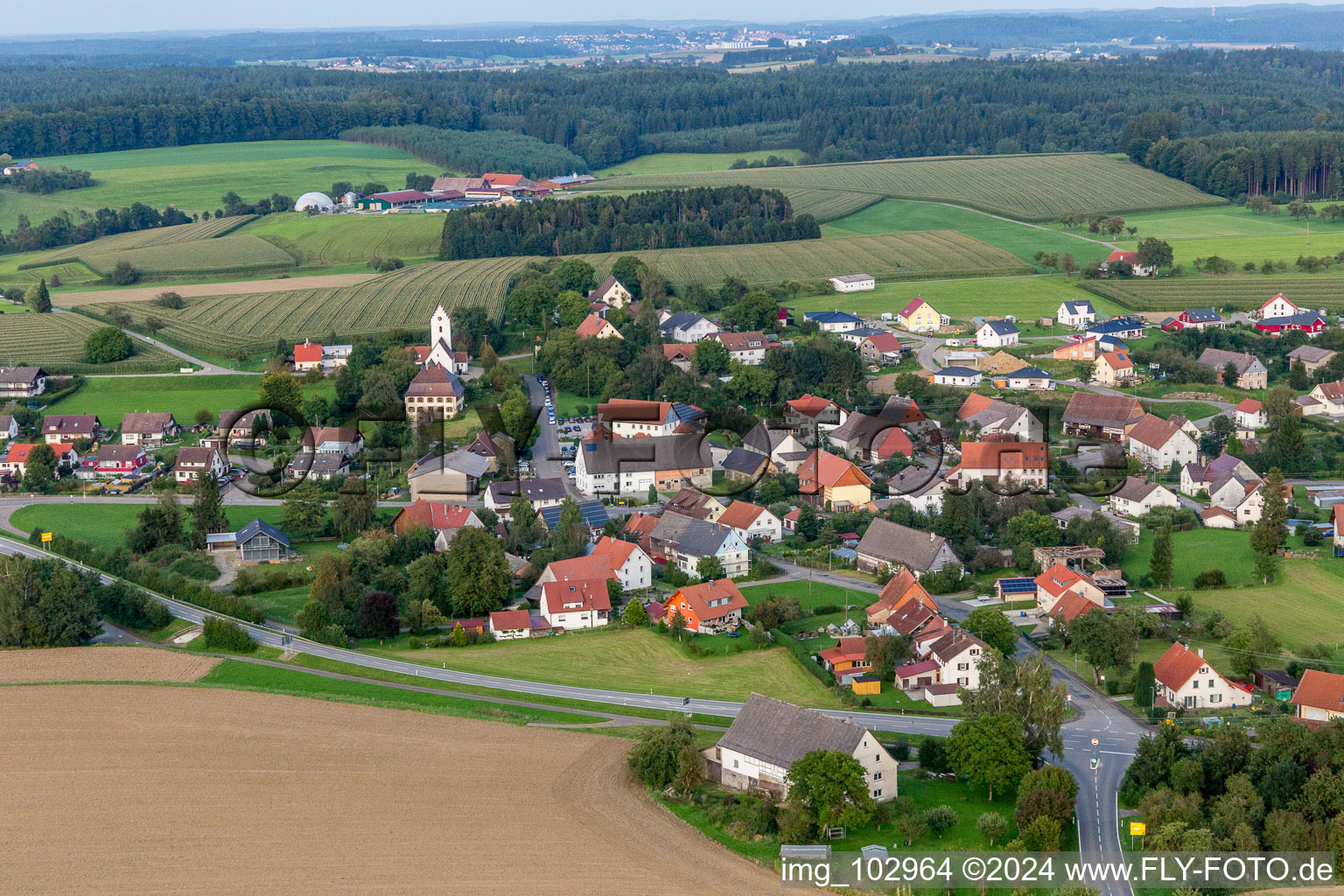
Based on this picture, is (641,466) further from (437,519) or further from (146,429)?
(146,429)

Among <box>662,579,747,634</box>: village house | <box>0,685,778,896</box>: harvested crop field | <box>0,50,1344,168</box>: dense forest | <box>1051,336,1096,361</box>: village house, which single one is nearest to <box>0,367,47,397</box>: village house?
<box>0,685,778,896</box>: harvested crop field

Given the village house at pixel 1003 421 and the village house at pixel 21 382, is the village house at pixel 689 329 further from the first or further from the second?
the village house at pixel 21 382

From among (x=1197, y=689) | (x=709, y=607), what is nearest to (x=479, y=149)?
(x=709, y=607)

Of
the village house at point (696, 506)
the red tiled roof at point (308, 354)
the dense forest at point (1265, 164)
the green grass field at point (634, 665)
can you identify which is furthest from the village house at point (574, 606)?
the dense forest at point (1265, 164)

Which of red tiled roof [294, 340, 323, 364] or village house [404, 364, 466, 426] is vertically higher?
red tiled roof [294, 340, 323, 364]

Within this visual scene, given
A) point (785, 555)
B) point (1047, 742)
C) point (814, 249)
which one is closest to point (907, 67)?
point (814, 249)

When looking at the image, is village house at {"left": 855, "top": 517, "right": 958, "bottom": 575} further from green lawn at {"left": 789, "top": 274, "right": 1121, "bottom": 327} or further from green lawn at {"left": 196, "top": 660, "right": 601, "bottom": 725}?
green lawn at {"left": 789, "top": 274, "right": 1121, "bottom": 327}

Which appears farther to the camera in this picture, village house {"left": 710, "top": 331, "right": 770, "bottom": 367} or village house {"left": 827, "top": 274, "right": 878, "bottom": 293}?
village house {"left": 827, "top": 274, "right": 878, "bottom": 293}
